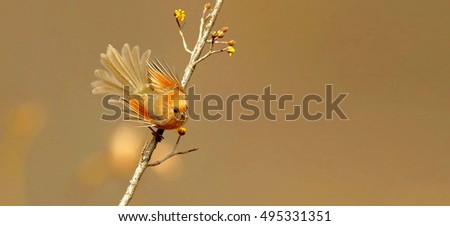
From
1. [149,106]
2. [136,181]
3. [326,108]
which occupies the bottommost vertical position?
→ [136,181]

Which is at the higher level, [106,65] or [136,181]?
[106,65]
